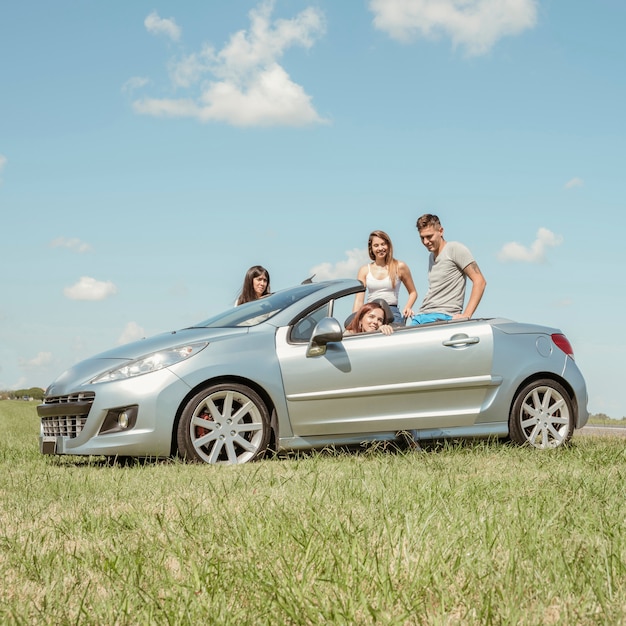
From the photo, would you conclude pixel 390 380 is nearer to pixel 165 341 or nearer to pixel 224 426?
pixel 224 426

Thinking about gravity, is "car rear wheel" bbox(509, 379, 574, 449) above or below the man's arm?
below

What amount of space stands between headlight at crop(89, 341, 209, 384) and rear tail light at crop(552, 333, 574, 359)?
11.0ft

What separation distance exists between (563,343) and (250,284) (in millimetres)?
3596

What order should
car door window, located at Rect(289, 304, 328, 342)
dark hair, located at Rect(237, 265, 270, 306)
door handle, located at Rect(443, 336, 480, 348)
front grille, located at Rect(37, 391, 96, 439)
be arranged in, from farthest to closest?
1. dark hair, located at Rect(237, 265, 270, 306)
2. door handle, located at Rect(443, 336, 480, 348)
3. car door window, located at Rect(289, 304, 328, 342)
4. front grille, located at Rect(37, 391, 96, 439)

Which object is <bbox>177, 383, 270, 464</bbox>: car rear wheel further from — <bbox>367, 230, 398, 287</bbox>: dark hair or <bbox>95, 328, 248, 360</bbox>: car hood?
<bbox>367, 230, 398, 287</bbox>: dark hair

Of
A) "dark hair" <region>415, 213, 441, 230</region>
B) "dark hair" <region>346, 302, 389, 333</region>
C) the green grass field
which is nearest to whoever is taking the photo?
the green grass field

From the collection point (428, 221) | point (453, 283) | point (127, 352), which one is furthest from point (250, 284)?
point (127, 352)

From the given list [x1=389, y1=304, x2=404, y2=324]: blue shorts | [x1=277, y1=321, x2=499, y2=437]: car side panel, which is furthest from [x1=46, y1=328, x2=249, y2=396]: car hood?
[x1=389, y1=304, x2=404, y2=324]: blue shorts

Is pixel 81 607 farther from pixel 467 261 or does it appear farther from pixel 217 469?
pixel 467 261

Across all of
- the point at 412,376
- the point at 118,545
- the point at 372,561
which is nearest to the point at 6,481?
the point at 118,545

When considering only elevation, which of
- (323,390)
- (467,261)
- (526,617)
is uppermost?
(467,261)

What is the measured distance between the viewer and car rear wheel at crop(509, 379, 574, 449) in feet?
24.8

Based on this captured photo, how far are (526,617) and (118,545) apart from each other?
1.78 meters

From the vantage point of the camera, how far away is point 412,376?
7160 millimetres
